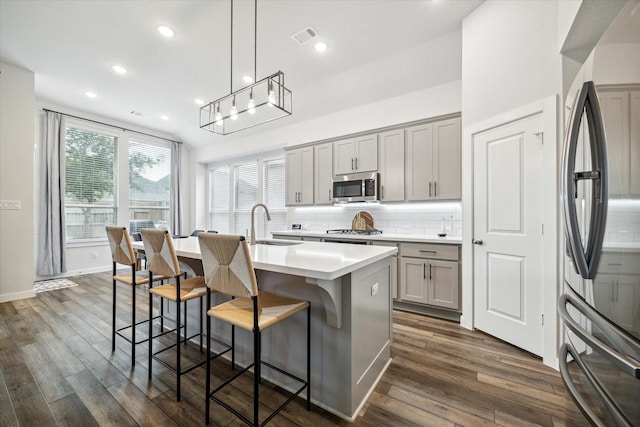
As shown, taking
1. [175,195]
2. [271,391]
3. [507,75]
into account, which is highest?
[507,75]

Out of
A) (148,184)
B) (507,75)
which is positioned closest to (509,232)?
(507,75)

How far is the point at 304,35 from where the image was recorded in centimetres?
Answer: 307

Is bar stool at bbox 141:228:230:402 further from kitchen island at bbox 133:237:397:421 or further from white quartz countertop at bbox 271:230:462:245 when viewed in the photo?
white quartz countertop at bbox 271:230:462:245

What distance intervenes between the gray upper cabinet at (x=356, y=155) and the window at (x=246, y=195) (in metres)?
1.69

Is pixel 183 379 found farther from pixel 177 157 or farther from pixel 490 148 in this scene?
pixel 177 157

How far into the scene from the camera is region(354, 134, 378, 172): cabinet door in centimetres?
396

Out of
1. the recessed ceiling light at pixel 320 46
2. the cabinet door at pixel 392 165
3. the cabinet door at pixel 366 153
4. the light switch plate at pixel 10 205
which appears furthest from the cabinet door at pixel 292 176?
the light switch plate at pixel 10 205

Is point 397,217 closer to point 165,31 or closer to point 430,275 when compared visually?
point 430,275

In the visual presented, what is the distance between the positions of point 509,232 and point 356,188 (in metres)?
2.06

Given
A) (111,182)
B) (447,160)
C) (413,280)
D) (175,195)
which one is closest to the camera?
(413,280)

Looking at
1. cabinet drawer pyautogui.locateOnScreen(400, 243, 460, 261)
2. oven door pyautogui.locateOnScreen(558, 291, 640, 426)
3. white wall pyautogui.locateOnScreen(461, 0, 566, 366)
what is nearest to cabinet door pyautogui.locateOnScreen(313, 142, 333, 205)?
cabinet drawer pyautogui.locateOnScreen(400, 243, 460, 261)

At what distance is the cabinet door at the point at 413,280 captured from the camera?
315 centimetres

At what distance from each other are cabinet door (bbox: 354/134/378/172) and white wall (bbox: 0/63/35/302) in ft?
15.5

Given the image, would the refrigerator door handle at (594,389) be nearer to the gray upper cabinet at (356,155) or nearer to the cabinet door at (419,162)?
the cabinet door at (419,162)
